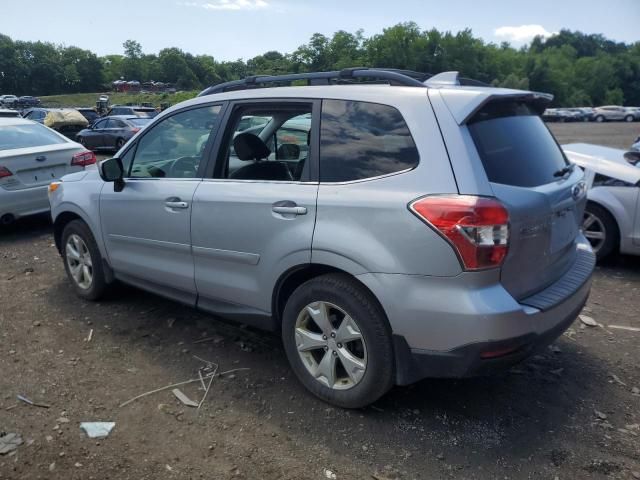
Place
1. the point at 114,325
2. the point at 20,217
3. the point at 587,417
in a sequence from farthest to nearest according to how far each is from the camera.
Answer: the point at 20,217 < the point at 114,325 < the point at 587,417

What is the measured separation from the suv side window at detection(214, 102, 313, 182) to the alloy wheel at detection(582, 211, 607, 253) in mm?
3628

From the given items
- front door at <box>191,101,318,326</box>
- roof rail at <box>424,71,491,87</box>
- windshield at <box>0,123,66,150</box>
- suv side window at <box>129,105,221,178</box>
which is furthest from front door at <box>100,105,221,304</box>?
windshield at <box>0,123,66,150</box>

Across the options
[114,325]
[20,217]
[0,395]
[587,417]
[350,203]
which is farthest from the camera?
[20,217]

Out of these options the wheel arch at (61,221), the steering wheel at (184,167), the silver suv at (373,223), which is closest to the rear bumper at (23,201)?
the wheel arch at (61,221)

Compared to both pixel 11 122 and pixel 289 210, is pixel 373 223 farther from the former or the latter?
pixel 11 122

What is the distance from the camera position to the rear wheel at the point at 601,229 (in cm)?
569

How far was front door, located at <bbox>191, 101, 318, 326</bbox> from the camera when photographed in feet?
10.3

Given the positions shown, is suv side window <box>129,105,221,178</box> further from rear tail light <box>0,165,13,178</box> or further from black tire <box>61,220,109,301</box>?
rear tail light <box>0,165,13,178</box>

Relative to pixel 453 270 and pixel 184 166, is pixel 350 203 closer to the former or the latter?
pixel 453 270

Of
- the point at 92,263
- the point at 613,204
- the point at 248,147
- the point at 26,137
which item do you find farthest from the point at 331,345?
the point at 26,137

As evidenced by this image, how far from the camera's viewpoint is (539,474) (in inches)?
104

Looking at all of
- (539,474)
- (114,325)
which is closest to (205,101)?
(114,325)

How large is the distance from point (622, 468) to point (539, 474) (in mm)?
430

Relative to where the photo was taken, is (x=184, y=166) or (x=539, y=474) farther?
(x=184, y=166)
